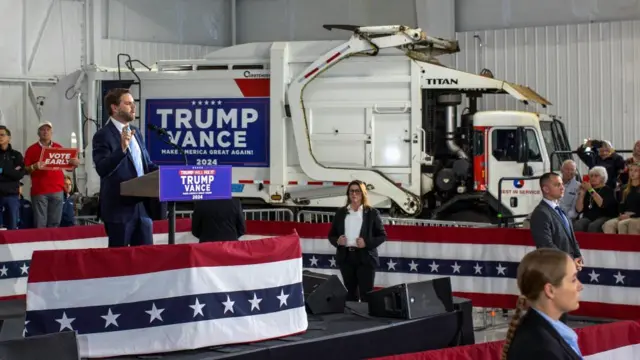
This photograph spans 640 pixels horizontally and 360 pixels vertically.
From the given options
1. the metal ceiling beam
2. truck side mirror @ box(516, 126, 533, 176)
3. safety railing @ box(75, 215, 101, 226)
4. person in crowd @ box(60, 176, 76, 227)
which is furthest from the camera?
the metal ceiling beam

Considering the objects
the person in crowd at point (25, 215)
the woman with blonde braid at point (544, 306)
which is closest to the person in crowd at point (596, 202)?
the woman with blonde braid at point (544, 306)

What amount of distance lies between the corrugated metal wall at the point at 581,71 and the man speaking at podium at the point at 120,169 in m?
14.6

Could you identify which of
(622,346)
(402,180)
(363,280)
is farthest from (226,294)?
(402,180)

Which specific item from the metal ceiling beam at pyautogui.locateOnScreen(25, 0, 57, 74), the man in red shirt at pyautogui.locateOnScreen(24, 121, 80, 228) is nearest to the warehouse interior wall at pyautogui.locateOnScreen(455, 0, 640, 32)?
the metal ceiling beam at pyautogui.locateOnScreen(25, 0, 57, 74)

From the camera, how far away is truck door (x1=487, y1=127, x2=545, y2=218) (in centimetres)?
1695

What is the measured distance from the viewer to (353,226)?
11.0 m

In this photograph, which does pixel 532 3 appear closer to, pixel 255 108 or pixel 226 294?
pixel 255 108

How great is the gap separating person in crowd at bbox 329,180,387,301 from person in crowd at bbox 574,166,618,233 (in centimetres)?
325

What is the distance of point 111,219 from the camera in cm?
711

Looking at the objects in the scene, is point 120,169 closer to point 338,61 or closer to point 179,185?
point 179,185

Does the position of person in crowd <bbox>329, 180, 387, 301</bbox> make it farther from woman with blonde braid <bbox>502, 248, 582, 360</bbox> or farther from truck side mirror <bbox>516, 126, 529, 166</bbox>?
woman with blonde braid <bbox>502, 248, 582, 360</bbox>

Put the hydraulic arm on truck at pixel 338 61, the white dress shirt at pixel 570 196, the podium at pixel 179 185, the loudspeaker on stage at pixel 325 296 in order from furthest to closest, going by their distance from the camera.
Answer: the hydraulic arm on truck at pixel 338 61
the white dress shirt at pixel 570 196
the loudspeaker on stage at pixel 325 296
the podium at pixel 179 185

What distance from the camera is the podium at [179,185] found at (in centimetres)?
667

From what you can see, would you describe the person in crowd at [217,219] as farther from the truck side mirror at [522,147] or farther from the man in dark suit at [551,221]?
the truck side mirror at [522,147]
